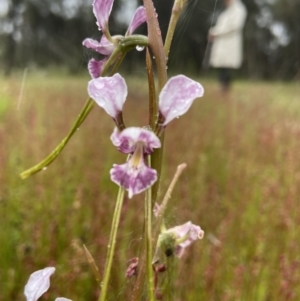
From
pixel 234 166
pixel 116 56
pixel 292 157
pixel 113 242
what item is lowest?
pixel 234 166

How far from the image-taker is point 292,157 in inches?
64.8

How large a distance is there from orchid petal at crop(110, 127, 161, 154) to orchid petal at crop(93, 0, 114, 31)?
12 cm

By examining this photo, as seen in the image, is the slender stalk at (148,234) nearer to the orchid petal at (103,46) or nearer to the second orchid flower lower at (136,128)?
the second orchid flower lower at (136,128)

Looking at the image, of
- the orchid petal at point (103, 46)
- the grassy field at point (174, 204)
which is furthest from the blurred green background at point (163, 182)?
the orchid petal at point (103, 46)

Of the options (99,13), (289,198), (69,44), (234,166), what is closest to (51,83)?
(69,44)

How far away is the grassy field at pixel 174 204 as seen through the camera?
97 cm

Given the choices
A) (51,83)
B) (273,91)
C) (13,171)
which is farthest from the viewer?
(273,91)

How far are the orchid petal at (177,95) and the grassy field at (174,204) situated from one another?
0.57ft

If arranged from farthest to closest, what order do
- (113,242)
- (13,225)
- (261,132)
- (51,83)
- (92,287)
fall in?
(51,83) < (261,132) < (13,225) < (92,287) < (113,242)

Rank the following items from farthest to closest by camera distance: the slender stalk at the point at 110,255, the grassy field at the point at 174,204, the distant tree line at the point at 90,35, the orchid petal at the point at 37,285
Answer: the distant tree line at the point at 90,35, the grassy field at the point at 174,204, the orchid petal at the point at 37,285, the slender stalk at the point at 110,255

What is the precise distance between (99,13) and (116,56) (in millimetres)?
56

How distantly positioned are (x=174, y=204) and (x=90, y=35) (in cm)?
216

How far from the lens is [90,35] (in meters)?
2.81

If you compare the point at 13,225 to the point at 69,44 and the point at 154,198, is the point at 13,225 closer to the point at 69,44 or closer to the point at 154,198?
the point at 154,198
